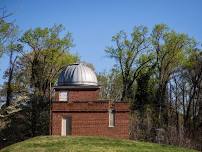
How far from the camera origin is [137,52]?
58281 millimetres

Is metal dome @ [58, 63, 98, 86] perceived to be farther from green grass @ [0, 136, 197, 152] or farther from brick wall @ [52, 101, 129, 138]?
green grass @ [0, 136, 197, 152]

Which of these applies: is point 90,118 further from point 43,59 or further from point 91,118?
point 43,59

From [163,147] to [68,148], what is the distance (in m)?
7.84

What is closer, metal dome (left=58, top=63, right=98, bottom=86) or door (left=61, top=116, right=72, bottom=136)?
door (left=61, top=116, right=72, bottom=136)

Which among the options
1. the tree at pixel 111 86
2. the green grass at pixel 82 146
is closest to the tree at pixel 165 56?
the tree at pixel 111 86

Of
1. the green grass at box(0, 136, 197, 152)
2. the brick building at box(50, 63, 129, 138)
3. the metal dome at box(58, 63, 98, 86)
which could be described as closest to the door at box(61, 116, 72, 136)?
the brick building at box(50, 63, 129, 138)

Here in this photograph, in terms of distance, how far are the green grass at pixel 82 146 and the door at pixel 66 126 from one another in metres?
5.89

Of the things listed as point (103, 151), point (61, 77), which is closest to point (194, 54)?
point (61, 77)

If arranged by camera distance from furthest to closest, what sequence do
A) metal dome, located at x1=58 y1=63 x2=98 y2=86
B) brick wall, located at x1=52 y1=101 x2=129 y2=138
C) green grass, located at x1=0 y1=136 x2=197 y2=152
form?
1. metal dome, located at x1=58 y1=63 x2=98 y2=86
2. brick wall, located at x1=52 y1=101 x2=129 y2=138
3. green grass, located at x1=0 y1=136 x2=197 y2=152

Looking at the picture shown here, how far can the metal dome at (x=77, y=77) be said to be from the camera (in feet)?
149

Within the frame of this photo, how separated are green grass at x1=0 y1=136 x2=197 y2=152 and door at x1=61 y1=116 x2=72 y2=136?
5891mm

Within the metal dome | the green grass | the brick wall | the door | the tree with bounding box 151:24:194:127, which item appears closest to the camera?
the green grass

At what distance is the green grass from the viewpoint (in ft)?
105

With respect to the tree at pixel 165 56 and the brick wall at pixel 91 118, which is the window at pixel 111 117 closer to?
the brick wall at pixel 91 118
